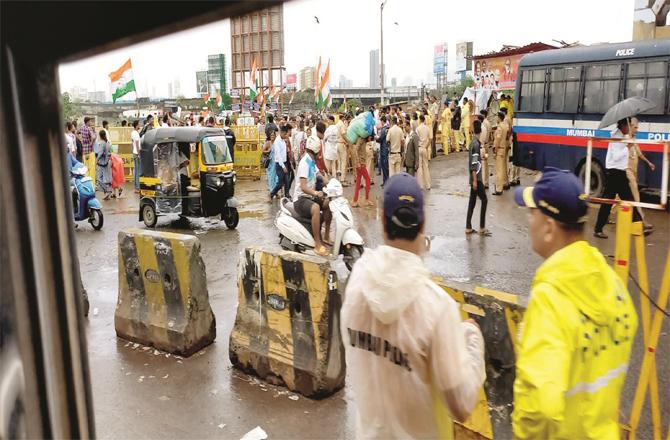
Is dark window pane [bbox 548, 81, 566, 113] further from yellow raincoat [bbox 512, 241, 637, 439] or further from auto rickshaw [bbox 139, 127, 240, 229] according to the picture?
yellow raincoat [bbox 512, 241, 637, 439]

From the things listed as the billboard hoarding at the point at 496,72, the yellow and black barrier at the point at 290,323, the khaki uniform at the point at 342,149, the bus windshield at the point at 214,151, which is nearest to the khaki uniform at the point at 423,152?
the khaki uniform at the point at 342,149

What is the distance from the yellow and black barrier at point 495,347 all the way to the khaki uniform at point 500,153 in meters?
11.3

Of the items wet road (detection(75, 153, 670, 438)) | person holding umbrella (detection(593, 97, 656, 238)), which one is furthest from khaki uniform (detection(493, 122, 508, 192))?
person holding umbrella (detection(593, 97, 656, 238))

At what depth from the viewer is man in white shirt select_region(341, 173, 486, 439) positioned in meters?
2.17

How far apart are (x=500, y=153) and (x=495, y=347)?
11420 millimetres

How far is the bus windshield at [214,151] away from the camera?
424 inches

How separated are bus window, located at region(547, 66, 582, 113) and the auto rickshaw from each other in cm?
843

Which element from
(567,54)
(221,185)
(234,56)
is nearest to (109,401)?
(221,185)

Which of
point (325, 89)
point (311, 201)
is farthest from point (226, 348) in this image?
point (325, 89)

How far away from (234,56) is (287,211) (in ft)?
231

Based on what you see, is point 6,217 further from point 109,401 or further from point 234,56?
point 234,56

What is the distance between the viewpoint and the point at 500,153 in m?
14.3

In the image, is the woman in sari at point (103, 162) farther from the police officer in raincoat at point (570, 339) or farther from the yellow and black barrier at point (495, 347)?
the police officer in raincoat at point (570, 339)

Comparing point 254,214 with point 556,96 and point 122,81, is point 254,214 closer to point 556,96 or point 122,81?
point 122,81
